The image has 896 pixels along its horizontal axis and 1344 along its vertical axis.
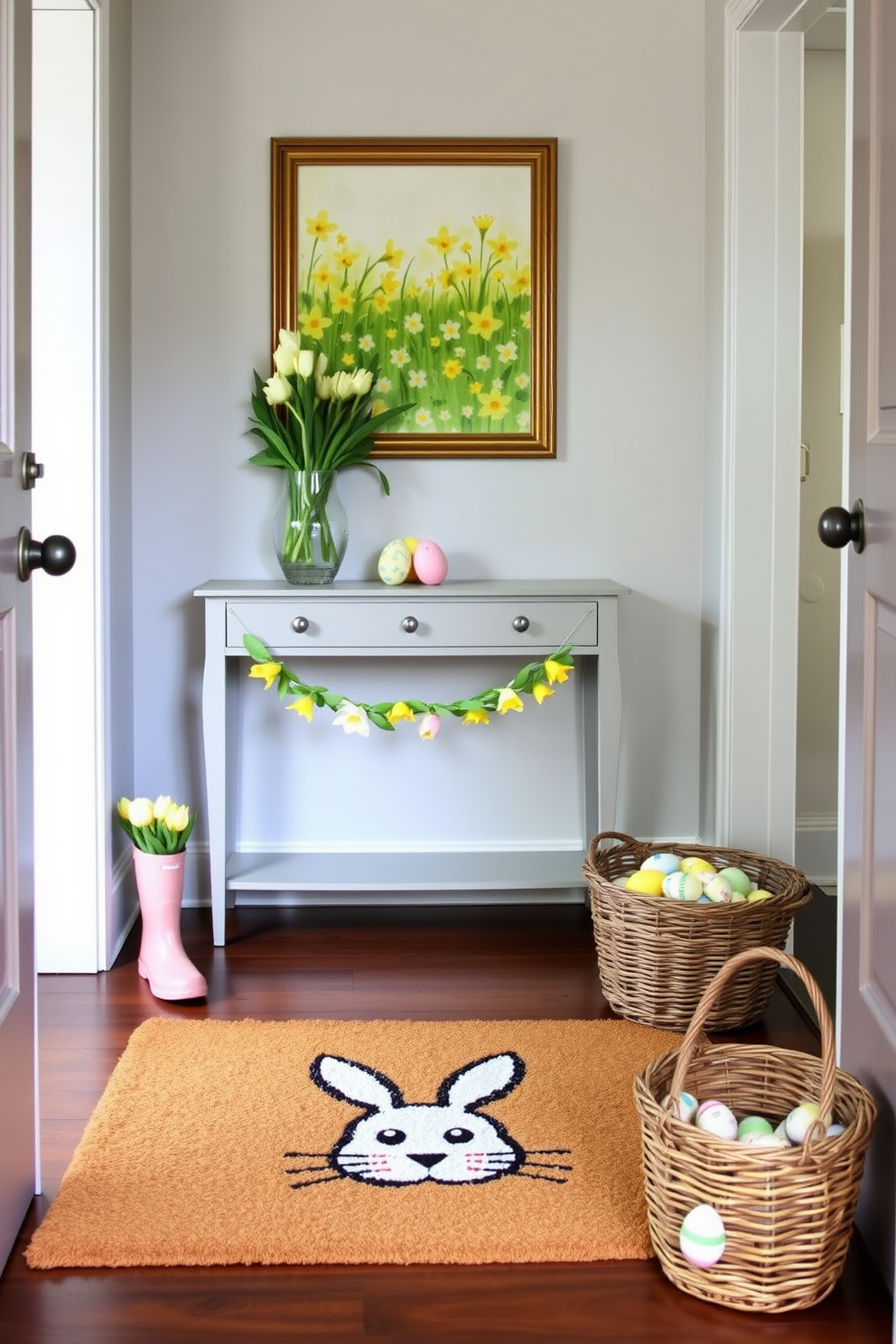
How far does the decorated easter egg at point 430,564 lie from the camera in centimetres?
348

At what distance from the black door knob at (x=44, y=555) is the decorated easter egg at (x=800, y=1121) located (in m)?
1.23

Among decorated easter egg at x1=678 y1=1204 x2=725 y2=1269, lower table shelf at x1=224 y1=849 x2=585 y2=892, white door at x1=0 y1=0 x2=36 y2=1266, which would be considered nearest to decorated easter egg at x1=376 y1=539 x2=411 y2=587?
lower table shelf at x1=224 y1=849 x2=585 y2=892

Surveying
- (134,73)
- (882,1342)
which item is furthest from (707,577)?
(882,1342)

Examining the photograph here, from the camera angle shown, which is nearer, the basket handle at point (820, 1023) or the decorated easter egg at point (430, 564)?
the basket handle at point (820, 1023)

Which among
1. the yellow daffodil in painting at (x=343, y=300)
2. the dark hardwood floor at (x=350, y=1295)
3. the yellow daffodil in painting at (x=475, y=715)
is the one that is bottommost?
the dark hardwood floor at (x=350, y=1295)

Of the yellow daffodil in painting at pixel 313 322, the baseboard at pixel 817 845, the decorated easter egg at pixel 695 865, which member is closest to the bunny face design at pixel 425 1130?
the decorated easter egg at pixel 695 865

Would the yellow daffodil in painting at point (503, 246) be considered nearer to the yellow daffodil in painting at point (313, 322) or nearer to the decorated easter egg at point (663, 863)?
the yellow daffodil in painting at point (313, 322)

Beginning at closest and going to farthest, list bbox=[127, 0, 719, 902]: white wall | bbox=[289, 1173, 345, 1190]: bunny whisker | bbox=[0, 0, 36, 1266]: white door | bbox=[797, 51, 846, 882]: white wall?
bbox=[0, 0, 36, 1266]: white door, bbox=[289, 1173, 345, 1190]: bunny whisker, bbox=[127, 0, 719, 902]: white wall, bbox=[797, 51, 846, 882]: white wall

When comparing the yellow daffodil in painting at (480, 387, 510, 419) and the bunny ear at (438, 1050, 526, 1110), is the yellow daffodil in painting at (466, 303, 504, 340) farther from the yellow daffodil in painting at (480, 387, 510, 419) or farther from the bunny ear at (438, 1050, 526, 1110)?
the bunny ear at (438, 1050, 526, 1110)

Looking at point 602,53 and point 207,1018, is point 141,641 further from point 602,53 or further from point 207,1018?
point 602,53

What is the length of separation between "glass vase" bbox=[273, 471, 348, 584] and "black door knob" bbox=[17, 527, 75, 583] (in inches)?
58.8

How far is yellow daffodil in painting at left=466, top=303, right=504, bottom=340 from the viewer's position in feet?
12.1

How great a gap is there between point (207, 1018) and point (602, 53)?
8.34ft

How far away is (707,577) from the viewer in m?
3.69
